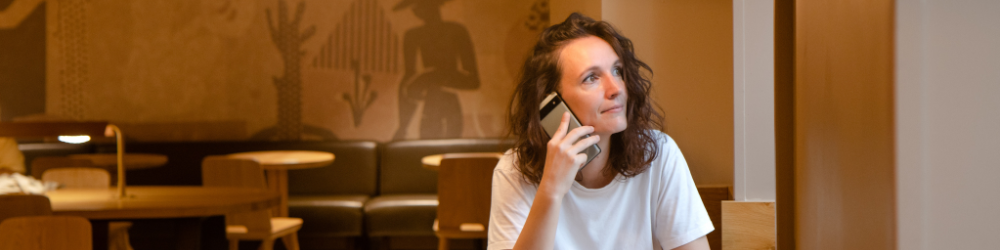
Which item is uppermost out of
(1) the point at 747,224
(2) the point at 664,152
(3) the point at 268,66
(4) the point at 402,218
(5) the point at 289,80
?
(3) the point at 268,66

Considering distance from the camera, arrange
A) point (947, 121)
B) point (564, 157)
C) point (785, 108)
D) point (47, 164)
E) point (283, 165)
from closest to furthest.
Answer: point (947, 121) < point (785, 108) < point (564, 157) < point (47, 164) < point (283, 165)

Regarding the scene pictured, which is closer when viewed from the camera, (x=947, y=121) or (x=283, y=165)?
(x=947, y=121)

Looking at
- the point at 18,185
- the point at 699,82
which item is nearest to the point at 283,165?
the point at 18,185

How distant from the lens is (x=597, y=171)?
1261mm

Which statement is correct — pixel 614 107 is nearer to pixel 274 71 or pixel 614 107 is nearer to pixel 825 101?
pixel 825 101

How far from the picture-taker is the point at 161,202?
268cm

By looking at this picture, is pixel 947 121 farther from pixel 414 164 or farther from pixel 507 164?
pixel 414 164

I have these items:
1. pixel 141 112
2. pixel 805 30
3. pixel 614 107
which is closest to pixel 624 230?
pixel 614 107

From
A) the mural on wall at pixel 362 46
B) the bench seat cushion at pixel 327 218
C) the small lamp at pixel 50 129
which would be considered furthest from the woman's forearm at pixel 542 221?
the mural on wall at pixel 362 46

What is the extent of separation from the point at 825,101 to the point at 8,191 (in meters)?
3.08

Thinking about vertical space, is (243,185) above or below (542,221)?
below

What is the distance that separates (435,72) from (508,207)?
4.01 metres

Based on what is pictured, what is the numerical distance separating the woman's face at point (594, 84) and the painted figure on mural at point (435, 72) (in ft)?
13.2

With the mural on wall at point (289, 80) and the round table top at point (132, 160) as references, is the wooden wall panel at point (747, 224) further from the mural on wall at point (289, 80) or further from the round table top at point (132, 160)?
the mural on wall at point (289, 80)
